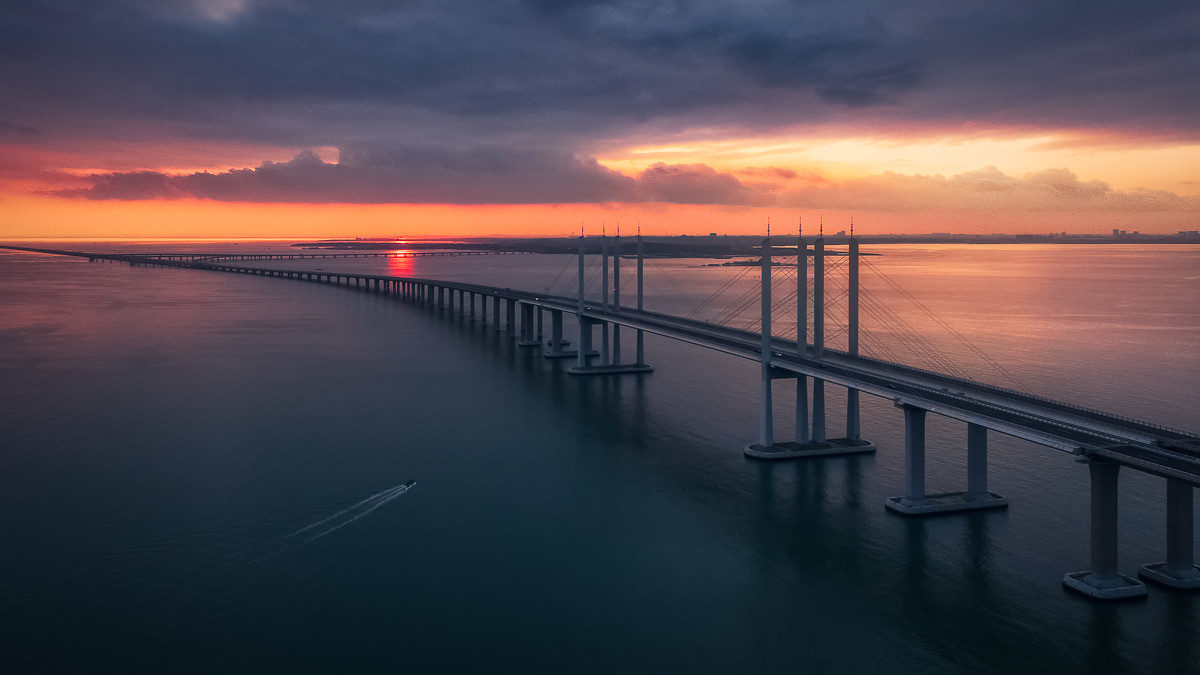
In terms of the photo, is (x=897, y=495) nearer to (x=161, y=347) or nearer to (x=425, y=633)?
(x=425, y=633)

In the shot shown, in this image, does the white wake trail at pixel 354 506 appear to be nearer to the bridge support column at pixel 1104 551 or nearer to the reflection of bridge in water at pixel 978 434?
the reflection of bridge in water at pixel 978 434

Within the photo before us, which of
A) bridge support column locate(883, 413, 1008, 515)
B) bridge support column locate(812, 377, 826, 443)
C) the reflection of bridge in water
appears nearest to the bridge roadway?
the reflection of bridge in water

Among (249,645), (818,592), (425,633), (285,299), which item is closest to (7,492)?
(249,645)

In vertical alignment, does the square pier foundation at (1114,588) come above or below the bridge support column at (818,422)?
below

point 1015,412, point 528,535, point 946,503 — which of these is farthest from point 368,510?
point 1015,412

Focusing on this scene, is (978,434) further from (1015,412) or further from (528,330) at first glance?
(528,330)

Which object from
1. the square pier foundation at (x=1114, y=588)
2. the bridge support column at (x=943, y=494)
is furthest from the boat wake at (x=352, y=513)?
the square pier foundation at (x=1114, y=588)

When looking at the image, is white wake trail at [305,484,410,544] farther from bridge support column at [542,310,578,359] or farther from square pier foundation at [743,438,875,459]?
bridge support column at [542,310,578,359]
